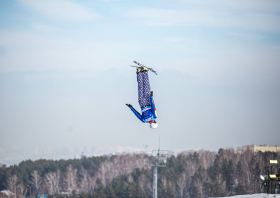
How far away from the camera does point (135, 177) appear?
3297 inches

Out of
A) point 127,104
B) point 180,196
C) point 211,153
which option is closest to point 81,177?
point 180,196

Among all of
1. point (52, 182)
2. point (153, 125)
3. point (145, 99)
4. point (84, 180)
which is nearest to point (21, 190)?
point (52, 182)

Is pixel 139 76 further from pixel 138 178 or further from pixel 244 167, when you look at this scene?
pixel 244 167

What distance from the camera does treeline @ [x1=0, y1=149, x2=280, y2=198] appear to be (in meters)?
78.8

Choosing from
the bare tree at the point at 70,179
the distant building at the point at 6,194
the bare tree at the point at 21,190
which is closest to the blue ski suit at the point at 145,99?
the bare tree at the point at 70,179

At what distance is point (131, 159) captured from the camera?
10969cm

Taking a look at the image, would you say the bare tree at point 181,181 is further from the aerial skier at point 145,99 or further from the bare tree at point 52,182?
the aerial skier at point 145,99

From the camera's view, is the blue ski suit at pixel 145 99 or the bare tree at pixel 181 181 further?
the bare tree at pixel 181 181

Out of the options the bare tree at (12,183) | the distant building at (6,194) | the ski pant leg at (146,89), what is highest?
the ski pant leg at (146,89)

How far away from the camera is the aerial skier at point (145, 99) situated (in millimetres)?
21516

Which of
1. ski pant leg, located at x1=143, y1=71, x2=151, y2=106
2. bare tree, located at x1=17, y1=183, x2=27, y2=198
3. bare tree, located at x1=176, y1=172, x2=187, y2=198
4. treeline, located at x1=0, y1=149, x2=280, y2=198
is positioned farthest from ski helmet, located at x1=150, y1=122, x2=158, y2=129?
bare tree, located at x1=17, y1=183, x2=27, y2=198

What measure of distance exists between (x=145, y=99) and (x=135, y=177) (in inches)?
2511

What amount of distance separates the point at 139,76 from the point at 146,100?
1.26 m

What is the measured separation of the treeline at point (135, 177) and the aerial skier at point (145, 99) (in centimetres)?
5564
